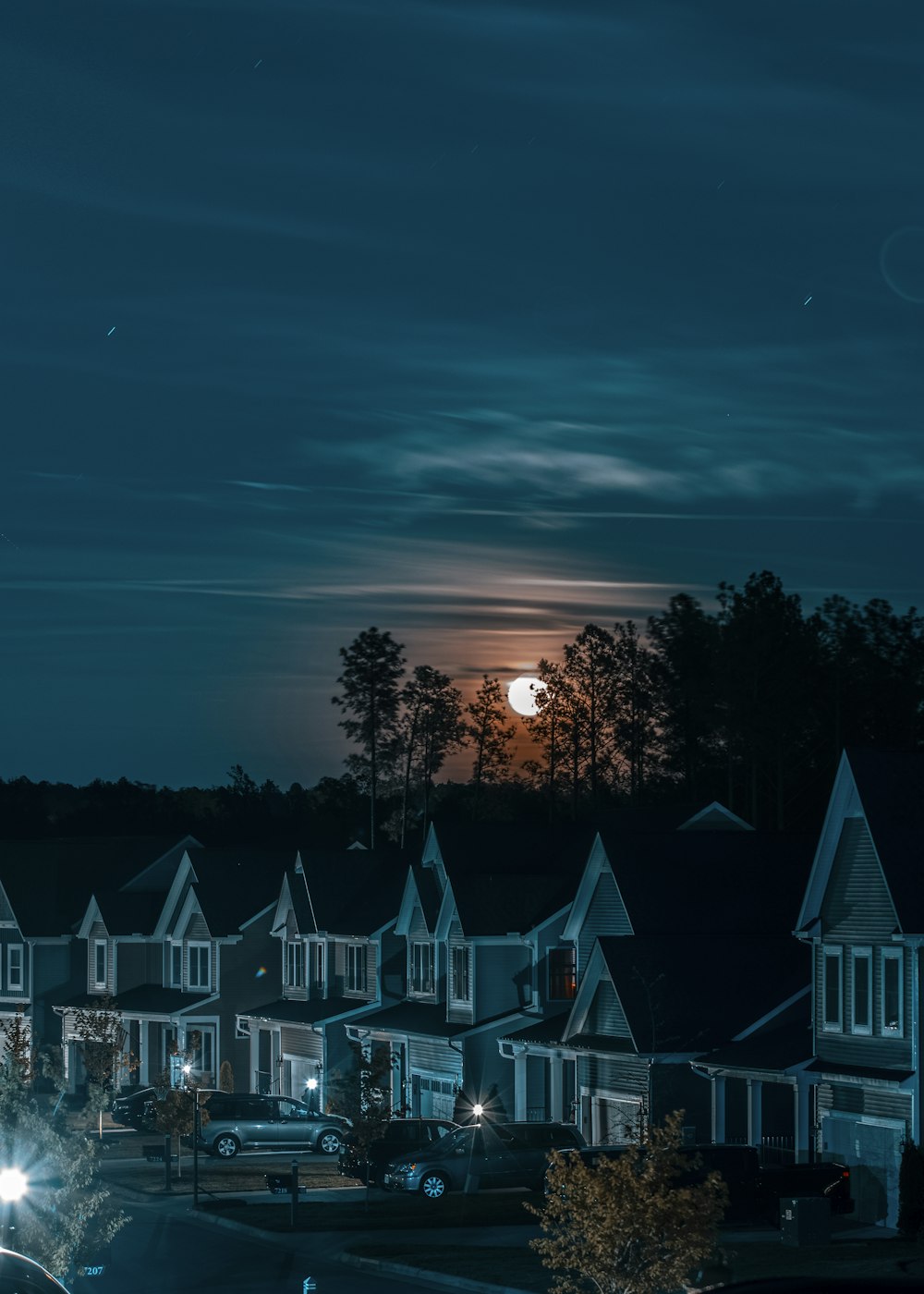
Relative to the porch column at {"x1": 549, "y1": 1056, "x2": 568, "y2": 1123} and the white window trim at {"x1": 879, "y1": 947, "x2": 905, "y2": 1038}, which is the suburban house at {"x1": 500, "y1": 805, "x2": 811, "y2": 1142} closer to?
the porch column at {"x1": 549, "y1": 1056, "x2": 568, "y2": 1123}

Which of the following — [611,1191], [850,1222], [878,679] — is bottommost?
[850,1222]

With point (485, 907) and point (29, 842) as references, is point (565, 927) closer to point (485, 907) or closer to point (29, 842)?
point (485, 907)

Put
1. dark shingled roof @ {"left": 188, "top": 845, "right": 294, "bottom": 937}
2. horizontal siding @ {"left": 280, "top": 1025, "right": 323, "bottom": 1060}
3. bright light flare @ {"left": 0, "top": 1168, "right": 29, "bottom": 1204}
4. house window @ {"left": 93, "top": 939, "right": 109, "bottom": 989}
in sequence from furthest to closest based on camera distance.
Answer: house window @ {"left": 93, "top": 939, "right": 109, "bottom": 989} < dark shingled roof @ {"left": 188, "top": 845, "right": 294, "bottom": 937} < horizontal siding @ {"left": 280, "top": 1025, "right": 323, "bottom": 1060} < bright light flare @ {"left": 0, "top": 1168, "right": 29, "bottom": 1204}

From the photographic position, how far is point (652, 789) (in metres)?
122

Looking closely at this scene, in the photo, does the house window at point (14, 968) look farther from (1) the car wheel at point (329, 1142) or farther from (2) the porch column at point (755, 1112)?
(2) the porch column at point (755, 1112)

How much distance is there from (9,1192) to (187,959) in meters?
43.6

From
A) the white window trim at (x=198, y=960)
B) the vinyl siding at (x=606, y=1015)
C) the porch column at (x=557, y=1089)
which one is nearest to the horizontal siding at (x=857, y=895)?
the vinyl siding at (x=606, y=1015)

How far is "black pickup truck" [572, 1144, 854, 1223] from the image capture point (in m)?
38.4

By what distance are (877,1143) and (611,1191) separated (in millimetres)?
A: 14801

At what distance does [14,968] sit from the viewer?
82562 mm

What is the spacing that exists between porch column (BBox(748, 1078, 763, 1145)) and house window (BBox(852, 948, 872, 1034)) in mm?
3568

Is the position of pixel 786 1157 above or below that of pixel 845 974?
below

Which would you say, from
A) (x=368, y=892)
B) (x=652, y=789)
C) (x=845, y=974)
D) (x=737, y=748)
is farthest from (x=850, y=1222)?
(x=652, y=789)

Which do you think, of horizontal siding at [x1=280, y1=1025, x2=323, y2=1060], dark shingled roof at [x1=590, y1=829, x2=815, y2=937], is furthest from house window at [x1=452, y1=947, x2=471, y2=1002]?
dark shingled roof at [x1=590, y1=829, x2=815, y2=937]
